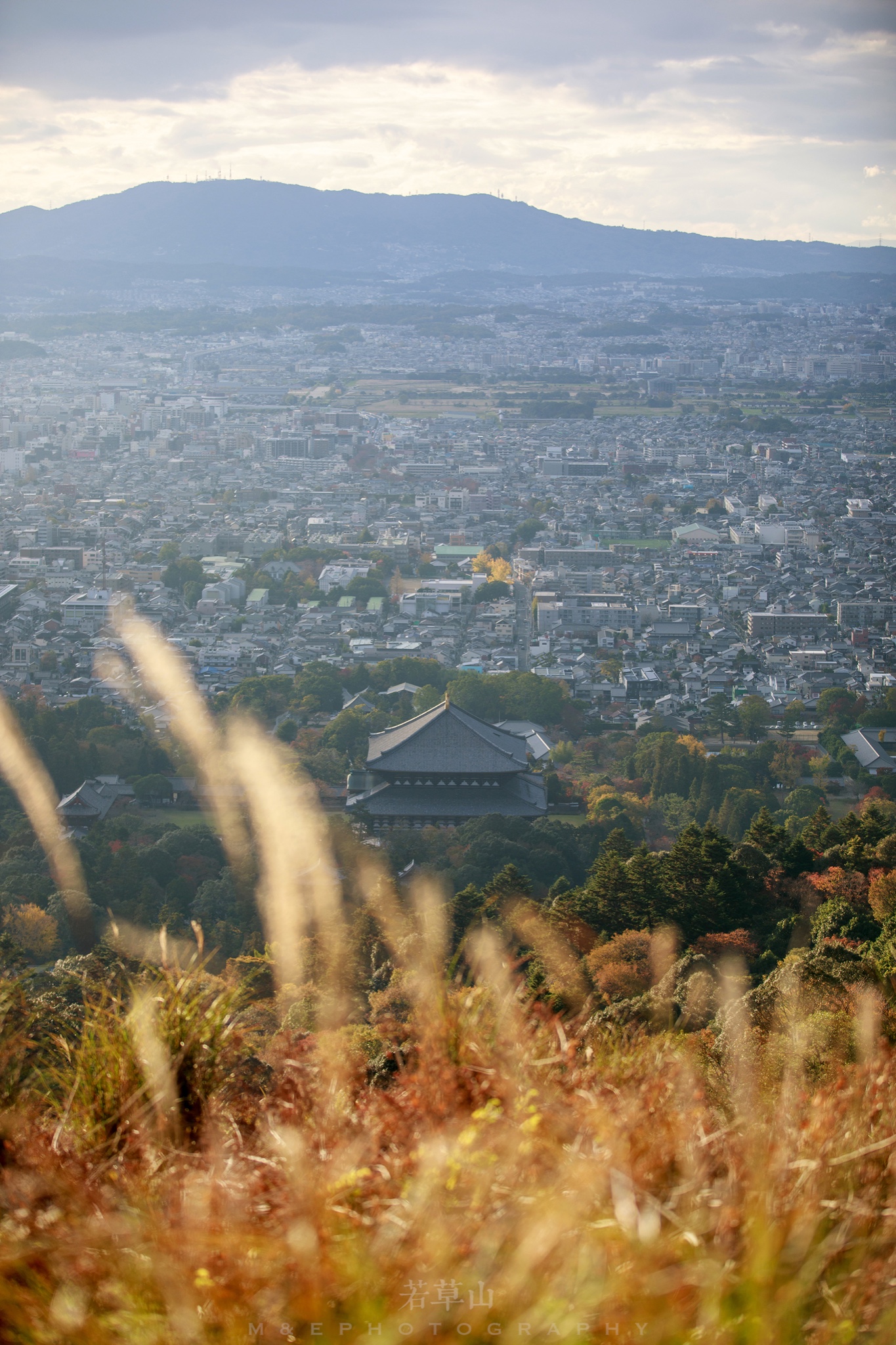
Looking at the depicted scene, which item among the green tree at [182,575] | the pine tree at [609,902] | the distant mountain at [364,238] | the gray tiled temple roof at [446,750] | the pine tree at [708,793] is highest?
the distant mountain at [364,238]

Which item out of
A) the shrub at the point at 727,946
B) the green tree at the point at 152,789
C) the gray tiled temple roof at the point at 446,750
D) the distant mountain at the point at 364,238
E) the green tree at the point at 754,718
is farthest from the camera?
the distant mountain at the point at 364,238

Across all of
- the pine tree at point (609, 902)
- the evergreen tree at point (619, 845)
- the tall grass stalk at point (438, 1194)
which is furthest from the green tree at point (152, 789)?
the tall grass stalk at point (438, 1194)

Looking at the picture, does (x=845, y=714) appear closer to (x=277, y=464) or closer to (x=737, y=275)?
(x=277, y=464)

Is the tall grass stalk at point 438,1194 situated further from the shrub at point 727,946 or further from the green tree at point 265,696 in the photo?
the green tree at point 265,696

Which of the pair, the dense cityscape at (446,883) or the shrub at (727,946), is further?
the shrub at (727,946)

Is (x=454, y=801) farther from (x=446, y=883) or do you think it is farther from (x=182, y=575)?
(x=182, y=575)
